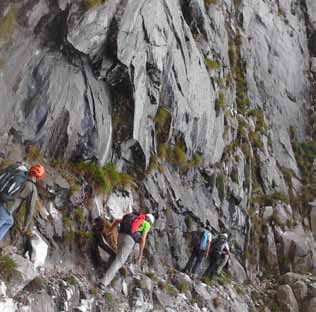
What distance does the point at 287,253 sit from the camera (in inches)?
809

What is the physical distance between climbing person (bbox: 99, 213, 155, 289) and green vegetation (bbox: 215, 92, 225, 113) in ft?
30.4

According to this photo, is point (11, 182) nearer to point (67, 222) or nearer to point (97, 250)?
point (67, 222)

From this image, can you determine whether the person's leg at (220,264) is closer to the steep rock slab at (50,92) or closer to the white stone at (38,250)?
the steep rock slab at (50,92)

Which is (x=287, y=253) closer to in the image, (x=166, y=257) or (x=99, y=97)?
(x=166, y=257)

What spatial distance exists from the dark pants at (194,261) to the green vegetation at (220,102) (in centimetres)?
694

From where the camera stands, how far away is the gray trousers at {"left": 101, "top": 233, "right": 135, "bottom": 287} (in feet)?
37.8

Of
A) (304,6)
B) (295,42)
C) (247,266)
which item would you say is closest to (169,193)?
(247,266)

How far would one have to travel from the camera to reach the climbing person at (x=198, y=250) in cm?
1584

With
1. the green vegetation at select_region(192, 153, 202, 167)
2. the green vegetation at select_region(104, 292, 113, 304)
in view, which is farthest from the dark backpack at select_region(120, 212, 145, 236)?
the green vegetation at select_region(192, 153, 202, 167)

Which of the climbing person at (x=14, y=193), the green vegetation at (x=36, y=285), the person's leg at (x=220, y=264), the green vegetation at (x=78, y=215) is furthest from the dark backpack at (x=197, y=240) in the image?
the climbing person at (x=14, y=193)

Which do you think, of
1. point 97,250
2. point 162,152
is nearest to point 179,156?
point 162,152

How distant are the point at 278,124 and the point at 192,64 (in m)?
10.4

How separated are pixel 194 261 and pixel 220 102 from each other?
784cm

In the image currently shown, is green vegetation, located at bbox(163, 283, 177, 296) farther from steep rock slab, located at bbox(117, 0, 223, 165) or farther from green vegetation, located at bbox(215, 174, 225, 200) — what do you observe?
green vegetation, located at bbox(215, 174, 225, 200)
